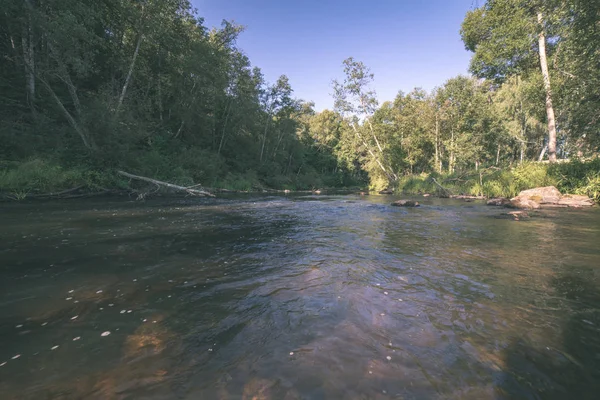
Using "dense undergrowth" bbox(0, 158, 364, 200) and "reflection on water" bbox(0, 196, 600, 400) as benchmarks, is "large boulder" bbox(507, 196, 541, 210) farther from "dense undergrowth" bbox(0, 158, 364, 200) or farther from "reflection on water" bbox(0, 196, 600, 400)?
"dense undergrowth" bbox(0, 158, 364, 200)

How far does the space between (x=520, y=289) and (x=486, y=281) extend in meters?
0.51

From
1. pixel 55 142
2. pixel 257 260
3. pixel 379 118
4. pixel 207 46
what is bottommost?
pixel 257 260

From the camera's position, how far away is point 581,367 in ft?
9.11

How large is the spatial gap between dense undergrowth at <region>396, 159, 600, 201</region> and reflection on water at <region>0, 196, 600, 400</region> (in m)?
14.3

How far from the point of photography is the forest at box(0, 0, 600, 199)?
57.3ft

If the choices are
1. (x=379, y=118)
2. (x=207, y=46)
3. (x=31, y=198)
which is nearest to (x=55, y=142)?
(x=31, y=198)

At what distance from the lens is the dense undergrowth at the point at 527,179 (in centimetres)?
1720

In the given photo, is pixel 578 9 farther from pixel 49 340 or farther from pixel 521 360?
pixel 49 340

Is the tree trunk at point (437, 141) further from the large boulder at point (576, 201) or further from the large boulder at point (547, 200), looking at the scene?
the large boulder at point (576, 201)

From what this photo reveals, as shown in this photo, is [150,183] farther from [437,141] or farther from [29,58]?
[437,141]

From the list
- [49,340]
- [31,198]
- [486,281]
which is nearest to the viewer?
[49,340]

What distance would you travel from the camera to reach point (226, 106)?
1576 inches

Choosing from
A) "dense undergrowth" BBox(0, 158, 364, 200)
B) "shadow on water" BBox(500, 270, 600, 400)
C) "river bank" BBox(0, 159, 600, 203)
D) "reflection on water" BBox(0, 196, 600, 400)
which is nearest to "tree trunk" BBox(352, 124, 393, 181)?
"river bank" BBox(0, 159, 600, 203)

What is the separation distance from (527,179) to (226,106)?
120ft
